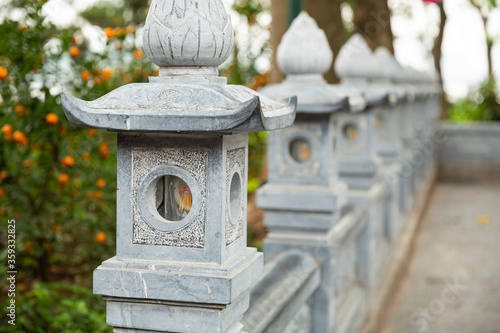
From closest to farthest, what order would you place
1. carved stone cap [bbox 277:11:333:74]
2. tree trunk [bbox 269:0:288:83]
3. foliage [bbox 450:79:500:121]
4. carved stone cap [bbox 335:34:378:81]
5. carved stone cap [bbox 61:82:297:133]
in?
1. carved stone cap [bbox 61:82:297:133]
2. carved stone cap [bbox 277:11:333:74]
3. carved stone cap [bbox 335:34:378:81]
4. tree trunk [bbox 269:0:288:83]
5. foliage [bbox 450:79:500:121]

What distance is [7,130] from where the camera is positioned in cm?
396

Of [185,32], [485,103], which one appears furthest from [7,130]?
[485,103]

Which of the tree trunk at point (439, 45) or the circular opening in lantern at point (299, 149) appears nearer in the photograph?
the circular opening in lantern at point (299, 149)

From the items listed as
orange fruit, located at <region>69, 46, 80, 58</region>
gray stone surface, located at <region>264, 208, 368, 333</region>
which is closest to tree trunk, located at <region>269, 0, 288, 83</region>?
gray stone surface, located at <region>264, 208, 368, 333</region>

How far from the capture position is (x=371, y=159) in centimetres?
546

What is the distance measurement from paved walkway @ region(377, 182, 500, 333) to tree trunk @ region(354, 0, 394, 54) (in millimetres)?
2924

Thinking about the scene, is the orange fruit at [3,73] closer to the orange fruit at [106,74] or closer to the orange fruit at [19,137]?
the orange fruit at [19,137]

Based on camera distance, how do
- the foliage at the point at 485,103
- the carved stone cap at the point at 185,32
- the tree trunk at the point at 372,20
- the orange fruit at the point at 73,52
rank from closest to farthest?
the carved stone cap at the point at 185,32 < the orange fruit at the point at 73,52 < the tree trunk at the point at 372,20 < the foliage at the point at 485,103

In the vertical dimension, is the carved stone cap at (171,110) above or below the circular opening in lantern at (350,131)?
above

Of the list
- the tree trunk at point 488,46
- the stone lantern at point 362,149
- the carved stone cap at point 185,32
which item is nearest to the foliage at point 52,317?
the carved stone cap at point 185,32

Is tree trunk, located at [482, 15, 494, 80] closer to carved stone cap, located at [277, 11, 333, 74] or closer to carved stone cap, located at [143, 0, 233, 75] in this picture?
carved stone cap, located at [277, 11, 333, 74]

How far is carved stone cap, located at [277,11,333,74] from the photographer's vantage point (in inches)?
149

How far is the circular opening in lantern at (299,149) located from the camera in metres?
4.03

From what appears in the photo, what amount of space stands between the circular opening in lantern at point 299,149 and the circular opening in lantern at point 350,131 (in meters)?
1.40
